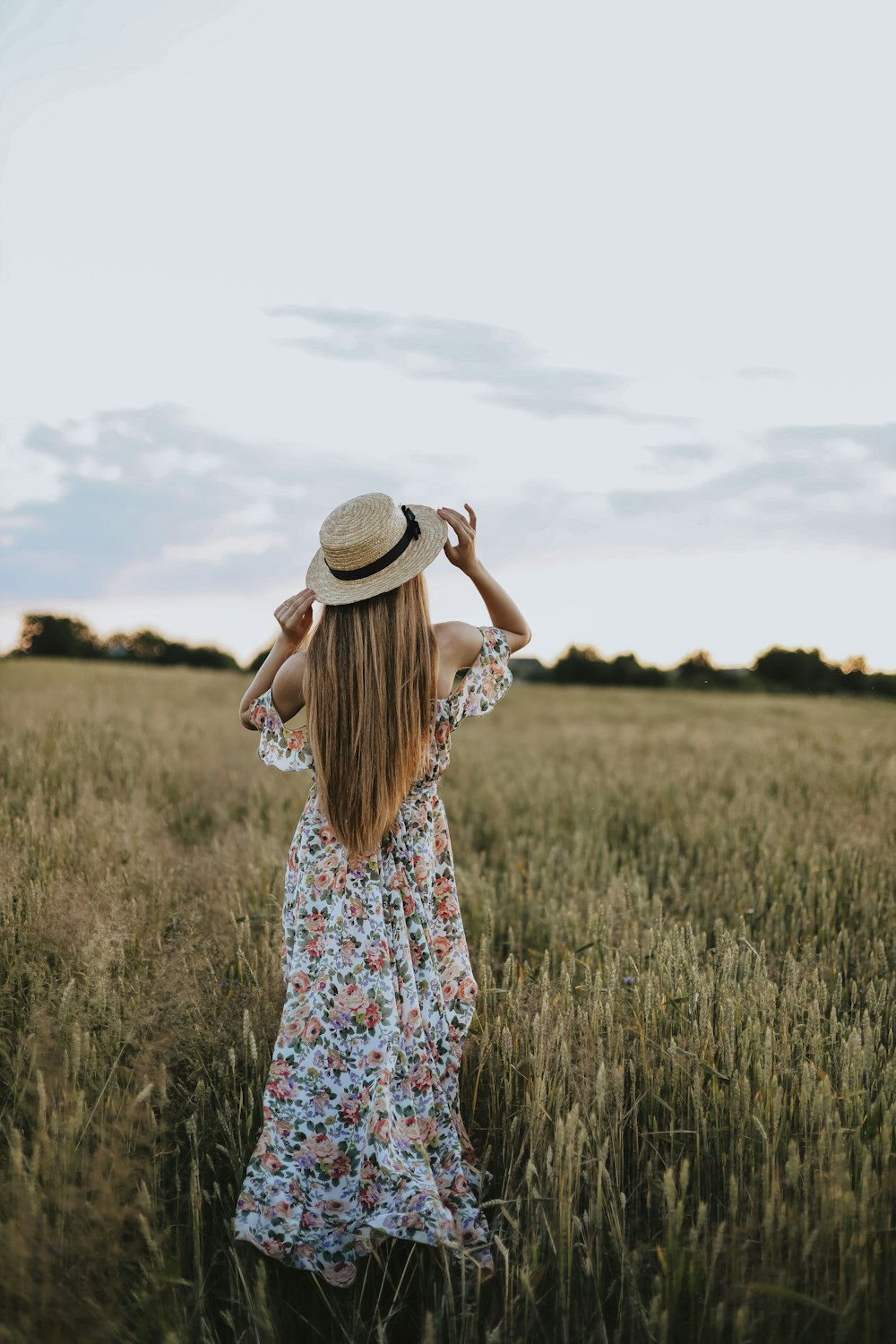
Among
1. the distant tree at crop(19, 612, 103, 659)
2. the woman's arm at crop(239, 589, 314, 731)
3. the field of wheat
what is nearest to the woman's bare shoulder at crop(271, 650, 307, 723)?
the woman's arm at crop(239, 589, 314, 731)

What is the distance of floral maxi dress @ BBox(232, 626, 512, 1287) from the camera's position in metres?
2.55

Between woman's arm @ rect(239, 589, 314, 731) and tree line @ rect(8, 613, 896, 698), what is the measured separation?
24038 mm

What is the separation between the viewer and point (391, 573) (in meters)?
2.76

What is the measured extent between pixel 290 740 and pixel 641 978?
1637mm

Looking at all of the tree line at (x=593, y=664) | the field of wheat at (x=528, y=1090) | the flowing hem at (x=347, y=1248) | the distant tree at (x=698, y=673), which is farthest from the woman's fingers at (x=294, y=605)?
the distant tree at (x=698, y=673)

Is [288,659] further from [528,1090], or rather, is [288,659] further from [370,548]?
[528,1090]

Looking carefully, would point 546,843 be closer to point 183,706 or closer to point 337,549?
point 337,549

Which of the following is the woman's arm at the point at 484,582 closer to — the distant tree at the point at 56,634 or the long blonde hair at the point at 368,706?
the long blonde hair at the point at 368,706

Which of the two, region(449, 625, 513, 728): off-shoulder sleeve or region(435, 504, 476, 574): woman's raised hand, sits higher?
region(435, 504, 476, 574): woman's raised hand

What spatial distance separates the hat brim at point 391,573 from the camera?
9.00ft

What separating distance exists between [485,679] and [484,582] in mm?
326

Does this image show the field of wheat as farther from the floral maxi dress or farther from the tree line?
the tree line

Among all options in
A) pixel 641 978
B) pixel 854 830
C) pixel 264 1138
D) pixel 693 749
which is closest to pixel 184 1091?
pixel 264 1138

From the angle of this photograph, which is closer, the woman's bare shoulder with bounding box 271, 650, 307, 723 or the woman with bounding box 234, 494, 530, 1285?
the woman with bounding box 234, 494, 530, 1285
